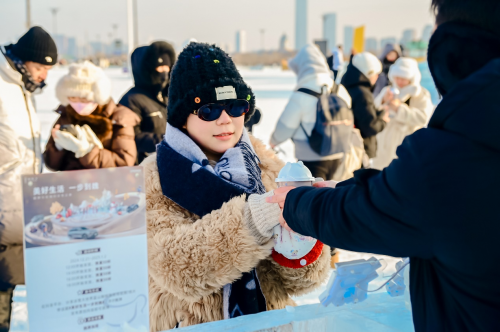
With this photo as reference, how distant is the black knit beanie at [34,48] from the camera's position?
291 centimetres

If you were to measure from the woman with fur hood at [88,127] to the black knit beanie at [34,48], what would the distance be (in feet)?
0.54

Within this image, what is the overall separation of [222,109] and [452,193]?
1.01 meters

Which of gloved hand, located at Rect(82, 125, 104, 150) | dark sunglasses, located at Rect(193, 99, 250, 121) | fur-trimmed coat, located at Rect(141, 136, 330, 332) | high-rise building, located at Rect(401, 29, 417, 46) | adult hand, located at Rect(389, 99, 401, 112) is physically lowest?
fur-trimmed coat, located at Rect(141, 136, 330, 332)

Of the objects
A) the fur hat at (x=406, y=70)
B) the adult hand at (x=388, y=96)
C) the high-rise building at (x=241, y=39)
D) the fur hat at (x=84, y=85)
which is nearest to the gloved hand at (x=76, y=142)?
the fur hat at (x=84, y=85)

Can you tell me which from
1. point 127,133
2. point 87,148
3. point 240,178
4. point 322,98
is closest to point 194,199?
point 240,178

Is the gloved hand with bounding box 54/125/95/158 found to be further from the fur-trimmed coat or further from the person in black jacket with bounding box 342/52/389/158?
the person in black jacket with bounding box 342/52/389/158

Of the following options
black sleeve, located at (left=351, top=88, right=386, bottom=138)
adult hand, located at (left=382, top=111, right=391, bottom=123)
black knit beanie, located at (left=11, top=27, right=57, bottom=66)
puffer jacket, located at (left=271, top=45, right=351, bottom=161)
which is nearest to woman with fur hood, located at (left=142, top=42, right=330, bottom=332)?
black knit beanie, located at (left=11, top=27, right=57, bottom=66)

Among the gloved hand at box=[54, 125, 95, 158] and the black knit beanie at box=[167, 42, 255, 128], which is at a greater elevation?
the black knit beanie at box=[167, 42, 255, 128]

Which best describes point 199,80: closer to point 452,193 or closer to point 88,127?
point 452,193

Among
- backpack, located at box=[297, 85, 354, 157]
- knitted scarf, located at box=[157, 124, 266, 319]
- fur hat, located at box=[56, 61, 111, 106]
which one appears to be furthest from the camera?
backpack, located at box=[297, 85, 354, 157]

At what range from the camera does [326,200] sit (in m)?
0.92

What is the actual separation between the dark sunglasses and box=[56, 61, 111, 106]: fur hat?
1.71 m

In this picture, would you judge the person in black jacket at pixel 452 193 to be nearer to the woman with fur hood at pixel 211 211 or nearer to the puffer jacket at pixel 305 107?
the woman with fur hood at pixel 211 211

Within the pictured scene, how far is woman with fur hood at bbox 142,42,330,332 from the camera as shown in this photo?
1314mm
